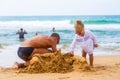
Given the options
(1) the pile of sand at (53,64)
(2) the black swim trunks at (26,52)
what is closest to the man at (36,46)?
(2) the black swim trunks at (26,52)

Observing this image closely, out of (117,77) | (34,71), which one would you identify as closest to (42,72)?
(34,71)

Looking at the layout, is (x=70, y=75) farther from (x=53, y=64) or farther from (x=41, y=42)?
(x=41, y=42)

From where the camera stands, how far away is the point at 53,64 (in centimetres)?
807

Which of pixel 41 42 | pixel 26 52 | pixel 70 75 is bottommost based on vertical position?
pixel 70 75

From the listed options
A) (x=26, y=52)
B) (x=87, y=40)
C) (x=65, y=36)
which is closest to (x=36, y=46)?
(x=26, y=52)

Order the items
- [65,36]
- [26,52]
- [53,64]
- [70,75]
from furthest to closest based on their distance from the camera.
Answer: [65,36]
[26,52]
[53,64]
[70,75]

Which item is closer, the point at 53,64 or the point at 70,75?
the point at 70,75

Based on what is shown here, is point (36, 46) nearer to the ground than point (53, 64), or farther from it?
farther from it

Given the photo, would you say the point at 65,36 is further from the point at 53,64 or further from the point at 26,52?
the point at 53,64

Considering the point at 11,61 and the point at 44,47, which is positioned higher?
the point at 44,47

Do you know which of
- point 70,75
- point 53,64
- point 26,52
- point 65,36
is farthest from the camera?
point 65,36

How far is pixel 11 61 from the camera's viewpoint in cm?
1073

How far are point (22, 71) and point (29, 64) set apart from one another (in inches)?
10.5

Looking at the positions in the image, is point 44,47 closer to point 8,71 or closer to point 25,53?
point 25,53
